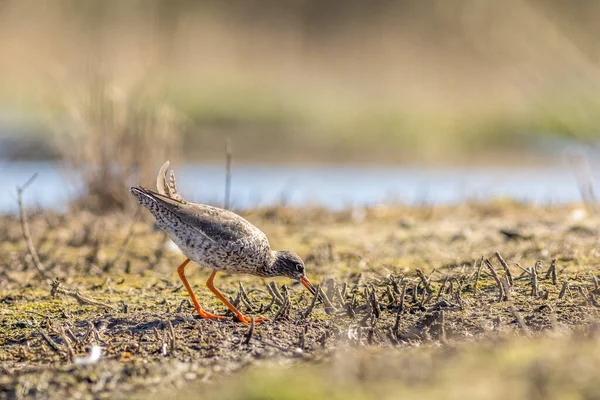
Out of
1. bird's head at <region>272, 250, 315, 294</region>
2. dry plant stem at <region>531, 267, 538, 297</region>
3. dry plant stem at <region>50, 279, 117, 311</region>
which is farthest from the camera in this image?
bird's head at <region>272, 250, 315, 294</region>

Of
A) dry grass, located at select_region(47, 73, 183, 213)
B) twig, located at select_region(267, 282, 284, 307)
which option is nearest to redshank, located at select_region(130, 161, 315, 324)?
twig, located at select_region(267, 282, 284, 307)

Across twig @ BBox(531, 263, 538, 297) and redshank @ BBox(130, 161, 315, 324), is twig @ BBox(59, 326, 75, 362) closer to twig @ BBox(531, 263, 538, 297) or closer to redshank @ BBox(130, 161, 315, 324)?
redshank @ BBox(130, 161, 315, 324)

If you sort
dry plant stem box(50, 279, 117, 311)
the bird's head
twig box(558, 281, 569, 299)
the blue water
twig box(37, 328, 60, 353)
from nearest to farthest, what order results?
twig box(37, 328, 60, 353) → twig box(558, 281, 569, 299) → dry plant stem box(50, 279, 117, 311) → the bird's head → the blue water

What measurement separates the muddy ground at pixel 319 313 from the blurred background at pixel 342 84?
381cm

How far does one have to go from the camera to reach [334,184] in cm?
1678

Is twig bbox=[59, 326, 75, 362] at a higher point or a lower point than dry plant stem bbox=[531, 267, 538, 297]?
lower

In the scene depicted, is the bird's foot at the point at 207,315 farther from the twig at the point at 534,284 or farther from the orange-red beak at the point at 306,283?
the twig at the point at 534,284

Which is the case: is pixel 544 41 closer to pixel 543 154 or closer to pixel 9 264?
pixel 543 154

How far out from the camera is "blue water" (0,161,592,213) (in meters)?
10.5

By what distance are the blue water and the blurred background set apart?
11 centimetres

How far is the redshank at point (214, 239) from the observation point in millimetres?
6086

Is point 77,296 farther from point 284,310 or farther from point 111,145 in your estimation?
point 111,145

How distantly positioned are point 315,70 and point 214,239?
2227cm

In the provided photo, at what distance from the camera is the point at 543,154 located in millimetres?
21750
